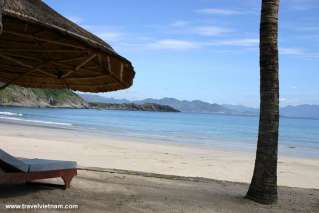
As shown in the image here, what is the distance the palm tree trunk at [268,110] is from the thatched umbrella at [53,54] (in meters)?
2.06

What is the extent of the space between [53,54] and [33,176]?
1878mm

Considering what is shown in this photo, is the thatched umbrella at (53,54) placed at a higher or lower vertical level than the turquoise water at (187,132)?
higher

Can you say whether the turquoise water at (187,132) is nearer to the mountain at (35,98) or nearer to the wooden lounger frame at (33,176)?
the wooden lounger frame at (33,176)

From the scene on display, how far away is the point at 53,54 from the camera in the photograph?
743 centimetres

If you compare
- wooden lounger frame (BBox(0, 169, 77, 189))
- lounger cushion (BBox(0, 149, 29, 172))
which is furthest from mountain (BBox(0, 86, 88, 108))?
lounger cushion (BBox(0, 149, 29, 172))

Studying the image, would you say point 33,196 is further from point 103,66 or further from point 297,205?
point 297,205

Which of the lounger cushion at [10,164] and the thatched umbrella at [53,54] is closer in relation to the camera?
the thatched umbrella at [53,54]

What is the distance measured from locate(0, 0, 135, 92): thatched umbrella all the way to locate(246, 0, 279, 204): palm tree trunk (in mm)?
2058

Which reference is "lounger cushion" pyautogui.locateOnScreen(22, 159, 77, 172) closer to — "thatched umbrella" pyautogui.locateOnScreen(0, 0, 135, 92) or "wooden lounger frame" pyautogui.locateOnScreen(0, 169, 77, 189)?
"wooden lounger frame" pyautogui.locateOnScreen(0, 169, 77, 189)

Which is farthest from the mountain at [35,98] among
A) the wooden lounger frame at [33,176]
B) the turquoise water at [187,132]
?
the wooden lounger frame at [33,176]

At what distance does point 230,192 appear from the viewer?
8336 mm

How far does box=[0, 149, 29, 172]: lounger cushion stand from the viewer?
21.1ft

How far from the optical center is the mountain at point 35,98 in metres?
119


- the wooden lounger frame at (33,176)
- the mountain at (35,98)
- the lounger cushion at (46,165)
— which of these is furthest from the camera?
the mountain at (35,98)
